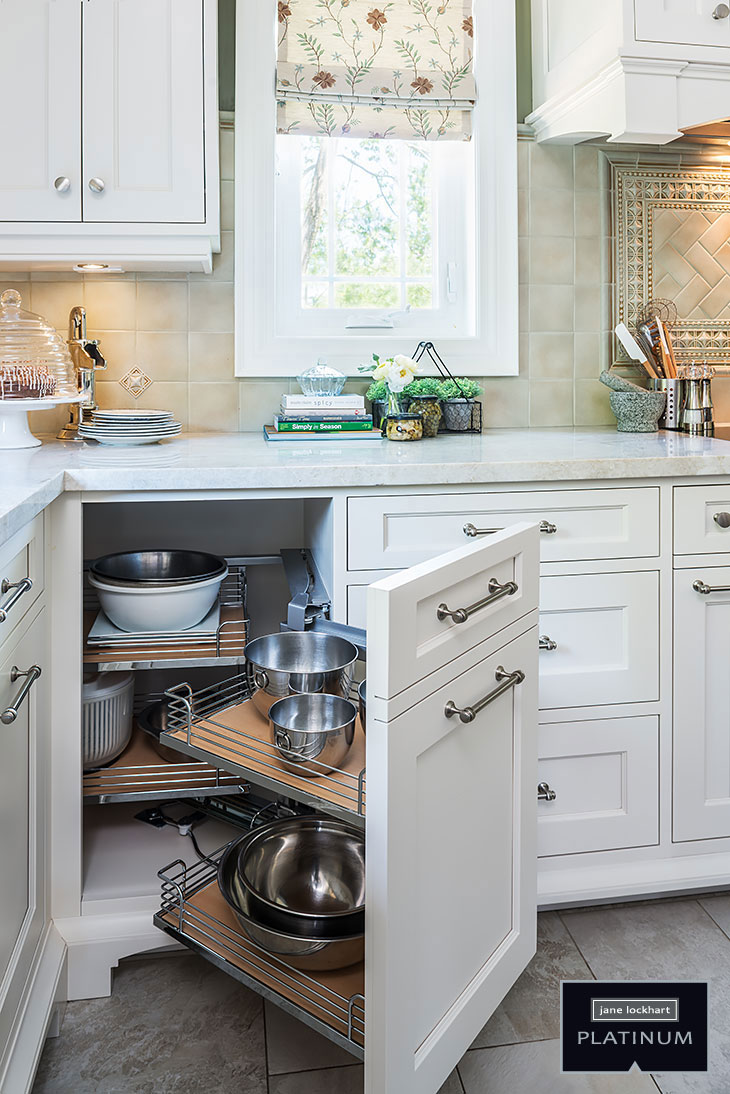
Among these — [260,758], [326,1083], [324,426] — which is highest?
[324,426]

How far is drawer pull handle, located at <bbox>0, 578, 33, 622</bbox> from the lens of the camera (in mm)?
1188

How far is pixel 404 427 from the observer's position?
212 cm

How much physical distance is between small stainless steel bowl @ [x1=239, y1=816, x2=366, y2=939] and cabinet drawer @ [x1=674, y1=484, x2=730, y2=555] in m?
0.88

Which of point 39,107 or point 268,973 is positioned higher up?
point 39,107

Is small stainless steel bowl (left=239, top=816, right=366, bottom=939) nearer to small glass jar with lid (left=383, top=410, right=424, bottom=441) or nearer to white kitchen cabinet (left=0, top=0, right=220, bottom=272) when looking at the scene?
small glass jar with lid (left=383, top=410, right=424, bottom=441)

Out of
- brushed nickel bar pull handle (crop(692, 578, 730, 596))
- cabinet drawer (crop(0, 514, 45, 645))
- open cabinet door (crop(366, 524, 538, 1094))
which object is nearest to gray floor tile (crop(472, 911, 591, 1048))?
open cabinet door (crop(366, 524, 538, 1094))

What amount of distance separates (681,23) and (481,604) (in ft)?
5.27

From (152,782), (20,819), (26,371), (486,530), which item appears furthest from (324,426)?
(20,819)

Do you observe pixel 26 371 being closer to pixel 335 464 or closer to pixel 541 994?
pixel 335 464

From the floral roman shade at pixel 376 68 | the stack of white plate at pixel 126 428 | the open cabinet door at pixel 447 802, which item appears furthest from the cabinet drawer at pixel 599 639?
the floral roman shade at pixel 376 68

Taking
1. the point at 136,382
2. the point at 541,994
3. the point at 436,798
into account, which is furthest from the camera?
the point at 136,382

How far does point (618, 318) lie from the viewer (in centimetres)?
252

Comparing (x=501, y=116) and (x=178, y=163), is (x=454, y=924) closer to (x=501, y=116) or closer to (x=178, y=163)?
(x=178, y=163)

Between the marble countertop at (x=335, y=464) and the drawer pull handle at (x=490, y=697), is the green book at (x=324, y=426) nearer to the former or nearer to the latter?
the marble countertop at (x=335, y=464)
